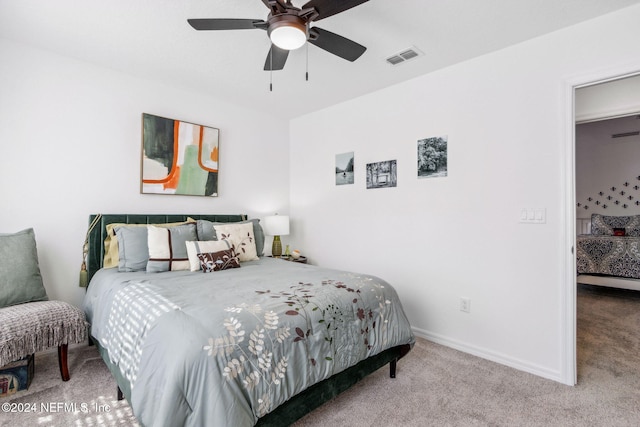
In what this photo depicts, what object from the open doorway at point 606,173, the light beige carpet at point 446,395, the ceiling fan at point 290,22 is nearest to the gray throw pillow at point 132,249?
the light beige carpet at point 446,395

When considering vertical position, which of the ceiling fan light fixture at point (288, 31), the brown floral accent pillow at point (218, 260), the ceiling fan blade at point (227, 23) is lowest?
the brown floral accent pillow at point (218, 260)

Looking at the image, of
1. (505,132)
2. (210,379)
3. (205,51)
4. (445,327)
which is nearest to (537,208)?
(505,132)

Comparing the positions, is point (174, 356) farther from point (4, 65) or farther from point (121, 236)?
point (4, 65)

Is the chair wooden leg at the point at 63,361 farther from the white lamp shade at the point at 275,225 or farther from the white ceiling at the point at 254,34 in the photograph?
the white ceiling at the point at 254,34

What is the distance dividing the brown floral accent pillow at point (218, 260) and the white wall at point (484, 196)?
150cm

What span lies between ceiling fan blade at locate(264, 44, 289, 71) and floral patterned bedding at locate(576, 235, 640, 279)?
520 cm

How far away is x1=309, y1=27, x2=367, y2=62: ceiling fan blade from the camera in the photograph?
5.98 feet

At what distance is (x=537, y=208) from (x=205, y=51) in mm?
2896

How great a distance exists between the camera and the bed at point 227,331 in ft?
4.14

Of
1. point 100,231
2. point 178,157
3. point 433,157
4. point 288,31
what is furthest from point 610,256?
point 100,231

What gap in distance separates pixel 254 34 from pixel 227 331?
2.08 meters

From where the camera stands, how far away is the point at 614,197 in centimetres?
578

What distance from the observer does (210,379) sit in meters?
1.25

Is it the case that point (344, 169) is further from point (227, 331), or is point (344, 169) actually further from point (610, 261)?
point (610, 261)
